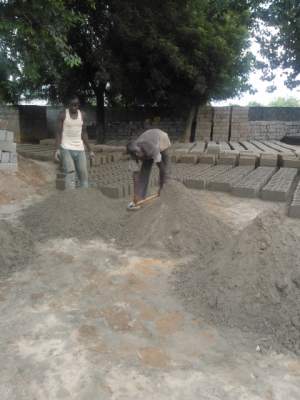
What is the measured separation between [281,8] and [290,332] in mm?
6558

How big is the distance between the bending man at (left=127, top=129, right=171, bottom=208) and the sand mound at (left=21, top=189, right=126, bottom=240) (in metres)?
0.45

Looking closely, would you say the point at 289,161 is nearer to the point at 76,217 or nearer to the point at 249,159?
the point at 249,159

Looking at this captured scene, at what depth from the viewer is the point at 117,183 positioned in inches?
258

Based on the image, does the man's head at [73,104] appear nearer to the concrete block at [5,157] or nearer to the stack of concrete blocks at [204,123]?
the concrete block at [5,157]

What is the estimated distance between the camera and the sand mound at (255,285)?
2.74 metres

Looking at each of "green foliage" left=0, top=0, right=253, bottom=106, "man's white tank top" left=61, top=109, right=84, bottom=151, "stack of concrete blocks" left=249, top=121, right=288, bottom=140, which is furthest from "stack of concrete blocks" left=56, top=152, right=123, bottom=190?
"stack of concrete blocks" left=249, top=121, right=288, bottom=140

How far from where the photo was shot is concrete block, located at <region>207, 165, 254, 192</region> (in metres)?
6.81

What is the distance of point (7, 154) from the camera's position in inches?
303

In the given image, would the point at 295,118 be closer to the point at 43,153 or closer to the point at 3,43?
the point at 43,153

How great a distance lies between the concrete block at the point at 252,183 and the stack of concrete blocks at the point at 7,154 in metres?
4.38

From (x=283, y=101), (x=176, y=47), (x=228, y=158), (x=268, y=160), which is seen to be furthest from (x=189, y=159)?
(x=283, y=101)

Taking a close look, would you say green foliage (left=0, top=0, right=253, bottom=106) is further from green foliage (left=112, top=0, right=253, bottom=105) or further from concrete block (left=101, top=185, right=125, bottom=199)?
concrete block (left=101, top=185, right=125, bottom=199)

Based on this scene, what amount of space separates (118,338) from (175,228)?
2.02m

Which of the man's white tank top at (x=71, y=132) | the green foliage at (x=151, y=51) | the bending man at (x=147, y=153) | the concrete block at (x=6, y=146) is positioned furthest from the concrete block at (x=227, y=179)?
the concrete block at (x=6, y=146)
